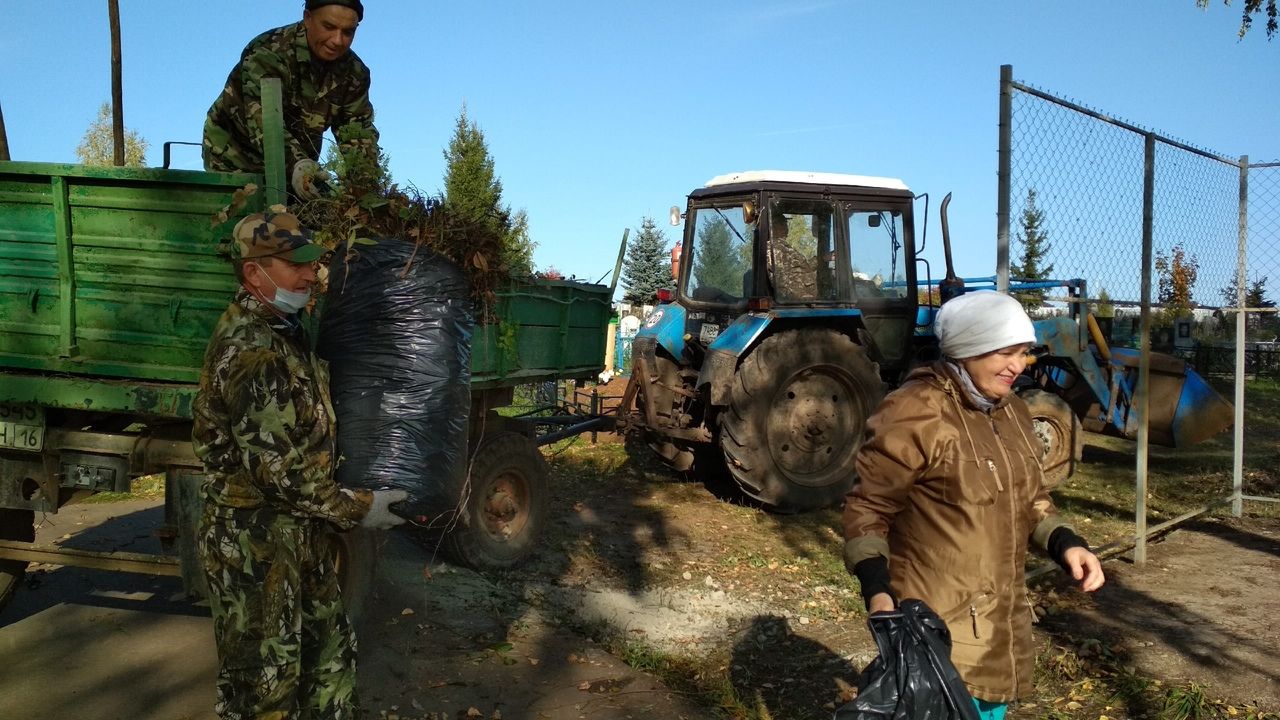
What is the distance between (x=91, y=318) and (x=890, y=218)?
20.1 feet

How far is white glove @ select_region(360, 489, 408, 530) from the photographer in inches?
113

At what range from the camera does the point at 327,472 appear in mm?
2707

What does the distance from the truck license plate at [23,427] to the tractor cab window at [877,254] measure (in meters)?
5.95

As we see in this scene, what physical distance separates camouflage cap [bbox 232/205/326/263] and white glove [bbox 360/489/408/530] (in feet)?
2.44

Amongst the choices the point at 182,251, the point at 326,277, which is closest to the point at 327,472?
the point at 326,277

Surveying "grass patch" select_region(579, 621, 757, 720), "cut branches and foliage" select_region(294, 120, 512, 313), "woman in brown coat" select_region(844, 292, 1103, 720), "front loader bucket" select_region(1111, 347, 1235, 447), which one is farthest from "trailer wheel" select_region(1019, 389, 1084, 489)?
"woman in brown coat" select_region(844, 292, 1103, 720)

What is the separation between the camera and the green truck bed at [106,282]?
4.03m

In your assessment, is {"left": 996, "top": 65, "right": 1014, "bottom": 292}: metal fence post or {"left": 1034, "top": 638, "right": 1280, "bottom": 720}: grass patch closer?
{"left": 1034, "top": 638, "right": 1280, "bottom": 720}: grass patch

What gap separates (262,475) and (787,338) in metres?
5.70

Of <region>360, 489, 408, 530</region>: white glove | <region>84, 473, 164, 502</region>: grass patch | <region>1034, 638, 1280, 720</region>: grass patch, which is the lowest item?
<region>1034, 638, 1280, 720</region>: grass patch

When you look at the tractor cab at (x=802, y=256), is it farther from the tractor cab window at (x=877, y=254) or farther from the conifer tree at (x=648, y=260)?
the conifer tree at (x=648, y=260)

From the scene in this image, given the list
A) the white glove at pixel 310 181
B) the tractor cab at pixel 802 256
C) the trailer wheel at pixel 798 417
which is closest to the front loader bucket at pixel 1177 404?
the tractor cab at pixel 802 256

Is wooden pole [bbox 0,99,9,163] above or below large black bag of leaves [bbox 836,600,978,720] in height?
above

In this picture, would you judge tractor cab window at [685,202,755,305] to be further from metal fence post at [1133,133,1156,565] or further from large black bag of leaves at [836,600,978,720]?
large black bag of leaves at [836,600,978,720]
